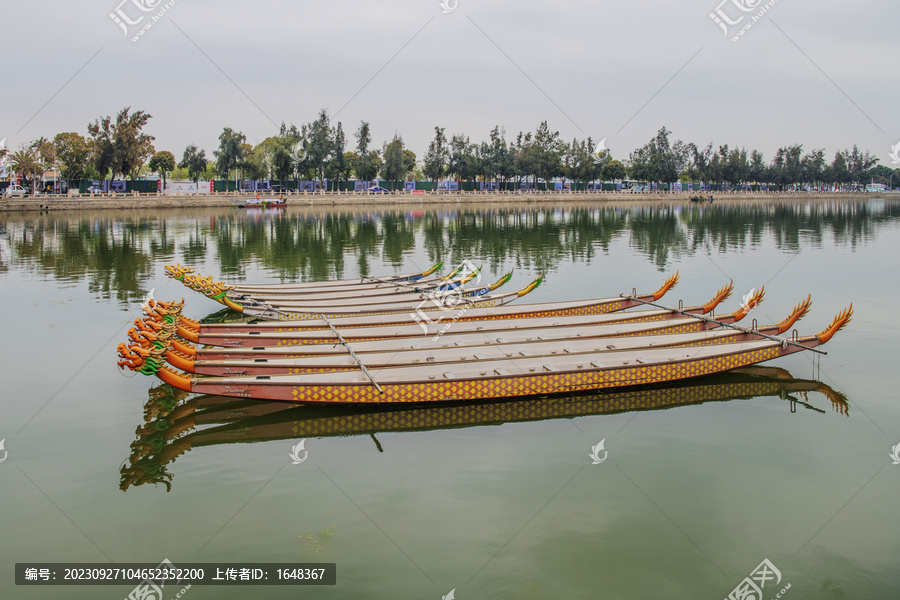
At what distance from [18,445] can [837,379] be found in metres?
16.2

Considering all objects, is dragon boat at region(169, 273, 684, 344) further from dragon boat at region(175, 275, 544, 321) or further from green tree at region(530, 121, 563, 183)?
green tree at region(530, 121, 563, 183)

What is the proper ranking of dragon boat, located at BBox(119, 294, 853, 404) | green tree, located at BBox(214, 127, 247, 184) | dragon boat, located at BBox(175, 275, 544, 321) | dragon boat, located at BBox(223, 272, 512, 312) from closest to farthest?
1. dragon boat, located at BBox(119, 294, 853, 404)
2. dragon boat, located at BBox(175, 275, 544, 321)
3. dragon boat, located at BBox(223, 272, 512, 312)
4. green tree, located at BBox(214, 127, 247, 184)

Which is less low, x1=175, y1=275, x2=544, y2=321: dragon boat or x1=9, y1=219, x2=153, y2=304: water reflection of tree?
x1=9, y1=219, x2=153, y2=304: water reflection of tree

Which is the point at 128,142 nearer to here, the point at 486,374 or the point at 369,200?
the point at 369,200

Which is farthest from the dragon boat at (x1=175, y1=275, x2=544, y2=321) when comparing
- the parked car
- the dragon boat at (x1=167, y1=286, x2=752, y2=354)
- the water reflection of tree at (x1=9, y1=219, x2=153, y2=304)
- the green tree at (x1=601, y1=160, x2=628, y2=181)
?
the green tree at (x1=601, y1=160, x2=628, y2=181)

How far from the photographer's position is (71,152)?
82.6m

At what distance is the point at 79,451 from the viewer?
10797 mm

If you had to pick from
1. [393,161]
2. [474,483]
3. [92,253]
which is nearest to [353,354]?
[474,483]

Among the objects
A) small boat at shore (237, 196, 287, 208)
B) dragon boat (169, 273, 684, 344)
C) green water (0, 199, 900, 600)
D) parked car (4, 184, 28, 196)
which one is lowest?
green water (0, 199, 900, 600)

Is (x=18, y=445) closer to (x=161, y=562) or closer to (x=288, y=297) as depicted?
(x=161, y=562)

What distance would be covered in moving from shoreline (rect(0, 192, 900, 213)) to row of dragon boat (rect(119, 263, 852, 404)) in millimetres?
66163

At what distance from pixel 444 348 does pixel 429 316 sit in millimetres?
3912

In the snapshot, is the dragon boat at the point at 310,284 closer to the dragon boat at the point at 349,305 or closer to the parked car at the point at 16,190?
the dragon boat at the point at 349,305

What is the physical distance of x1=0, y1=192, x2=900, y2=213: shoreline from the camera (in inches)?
2886
